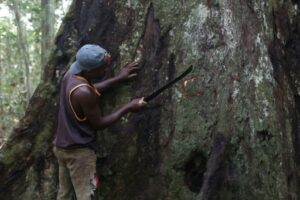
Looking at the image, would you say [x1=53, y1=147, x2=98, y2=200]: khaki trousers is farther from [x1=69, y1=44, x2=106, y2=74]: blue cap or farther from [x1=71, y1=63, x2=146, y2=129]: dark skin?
[x1=69, y1=44, x2=106, y2=74]: blue cap

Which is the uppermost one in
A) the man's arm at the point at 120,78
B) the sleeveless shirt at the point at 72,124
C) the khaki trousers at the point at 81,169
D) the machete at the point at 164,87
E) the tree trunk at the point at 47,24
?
the tree trunk at the point at 47,24

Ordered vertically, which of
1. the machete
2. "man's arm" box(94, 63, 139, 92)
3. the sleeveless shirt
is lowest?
the sleeveless shirt

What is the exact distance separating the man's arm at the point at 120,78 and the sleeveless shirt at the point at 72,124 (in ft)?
1.79

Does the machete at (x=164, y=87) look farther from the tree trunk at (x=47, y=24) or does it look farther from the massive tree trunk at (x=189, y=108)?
the tree trunk at (x=47, y=24)

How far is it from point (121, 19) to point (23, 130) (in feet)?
5.39

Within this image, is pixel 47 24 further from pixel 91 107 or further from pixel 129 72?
pixel 91 107

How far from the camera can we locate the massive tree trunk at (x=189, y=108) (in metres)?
4.70

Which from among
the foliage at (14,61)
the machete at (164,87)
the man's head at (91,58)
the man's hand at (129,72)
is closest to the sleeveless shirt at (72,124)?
the man's head at (91,58)

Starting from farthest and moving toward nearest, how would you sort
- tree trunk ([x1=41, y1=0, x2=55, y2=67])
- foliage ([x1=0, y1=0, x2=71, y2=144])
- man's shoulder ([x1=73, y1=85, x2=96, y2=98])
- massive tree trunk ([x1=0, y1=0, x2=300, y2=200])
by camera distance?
foliage ([x1=0, y1=0, x2=71, y2=144])
tree trunk ([x1=41, y1=0, x2=55, y2=67])
massive tree trunk ([x1=0, y1=0, x2=300, y2=200])
man's shoulder ([x1=73, y1=85, x2=96, y2=98])

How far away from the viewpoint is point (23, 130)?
551cm

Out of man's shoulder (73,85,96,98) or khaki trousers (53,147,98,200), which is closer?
man's shoulder (73,85,96,98)

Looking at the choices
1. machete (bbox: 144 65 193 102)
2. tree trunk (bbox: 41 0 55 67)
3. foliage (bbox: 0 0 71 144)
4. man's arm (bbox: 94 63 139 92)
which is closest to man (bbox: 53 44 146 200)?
machete (bbox: 144 65 193 102)

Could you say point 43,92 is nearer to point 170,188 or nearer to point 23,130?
point 23,130

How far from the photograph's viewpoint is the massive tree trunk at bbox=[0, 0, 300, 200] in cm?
470
